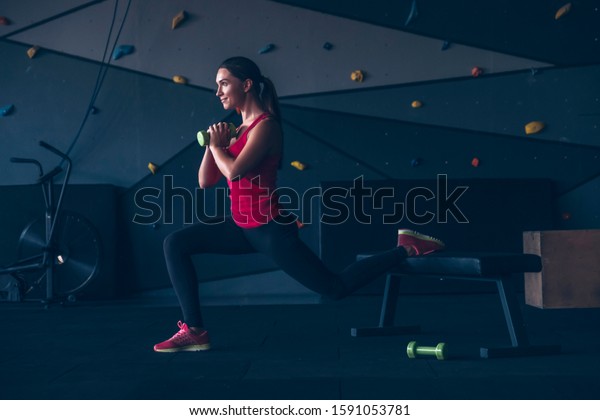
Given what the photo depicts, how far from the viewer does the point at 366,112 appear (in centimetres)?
603

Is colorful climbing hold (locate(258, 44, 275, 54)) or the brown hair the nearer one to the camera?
the brown hair

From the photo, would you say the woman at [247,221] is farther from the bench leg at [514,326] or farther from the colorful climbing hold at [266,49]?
the colorful climbing hold at [266,49]

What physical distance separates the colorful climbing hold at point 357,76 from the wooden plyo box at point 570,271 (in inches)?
73.0

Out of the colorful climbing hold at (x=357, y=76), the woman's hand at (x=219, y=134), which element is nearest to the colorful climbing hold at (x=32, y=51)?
the colorful climbing hold at (x=357, y=76)

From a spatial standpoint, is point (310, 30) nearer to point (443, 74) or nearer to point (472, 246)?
point (443, 74)

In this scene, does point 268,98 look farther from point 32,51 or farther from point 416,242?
point 32,51

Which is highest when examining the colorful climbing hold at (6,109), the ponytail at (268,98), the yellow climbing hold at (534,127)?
the colorful climbing hold at (6,109)

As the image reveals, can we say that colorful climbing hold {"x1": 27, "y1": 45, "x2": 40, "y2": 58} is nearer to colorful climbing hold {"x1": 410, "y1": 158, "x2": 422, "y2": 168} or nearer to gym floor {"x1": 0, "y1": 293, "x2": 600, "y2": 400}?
gym floor {"x1": 0, "y1": 293, "x2": 600, "y2": 400}

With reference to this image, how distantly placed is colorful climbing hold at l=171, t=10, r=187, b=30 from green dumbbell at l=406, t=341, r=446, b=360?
3.66 meters

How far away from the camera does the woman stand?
3266mm

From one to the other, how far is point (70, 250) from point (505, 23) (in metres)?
3.61

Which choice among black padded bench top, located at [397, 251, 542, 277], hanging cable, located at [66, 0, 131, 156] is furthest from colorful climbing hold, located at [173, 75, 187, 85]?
black padded bench top, located at [397, 251, 542, 277]

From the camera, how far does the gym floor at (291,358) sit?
103 inches

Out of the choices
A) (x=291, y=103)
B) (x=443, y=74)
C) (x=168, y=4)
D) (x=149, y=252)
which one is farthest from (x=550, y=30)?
(x=149, y=252)
